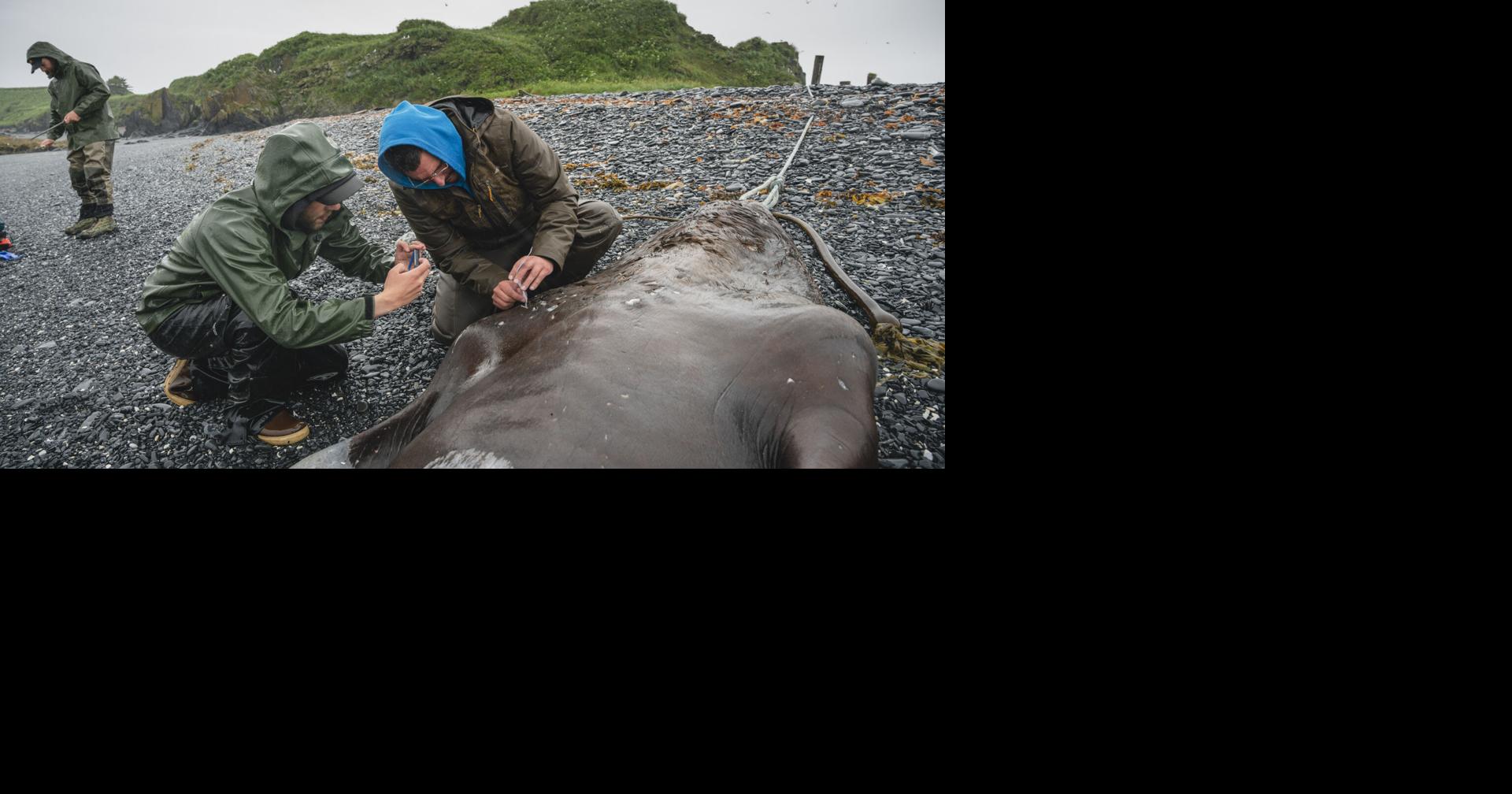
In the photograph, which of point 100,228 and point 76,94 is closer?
point 76,94

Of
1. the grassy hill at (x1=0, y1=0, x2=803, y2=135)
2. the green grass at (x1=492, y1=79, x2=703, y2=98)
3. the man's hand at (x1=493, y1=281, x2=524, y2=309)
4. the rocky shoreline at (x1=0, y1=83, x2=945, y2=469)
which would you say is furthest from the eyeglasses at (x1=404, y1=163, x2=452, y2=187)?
the green grass at (x1=492, y1=79, x2=703, y2=98)

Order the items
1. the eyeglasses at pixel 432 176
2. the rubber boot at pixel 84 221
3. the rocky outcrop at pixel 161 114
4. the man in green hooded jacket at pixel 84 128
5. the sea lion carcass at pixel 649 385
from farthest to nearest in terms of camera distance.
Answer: the rocky outcrop at pixel 161 114 → the rubber boot at pixel 84 221 → the eyeglasses at pixel 432 176 → the man in green hooded jacket at pixel 84 128 → the sea lion carcass at pixel 649 385

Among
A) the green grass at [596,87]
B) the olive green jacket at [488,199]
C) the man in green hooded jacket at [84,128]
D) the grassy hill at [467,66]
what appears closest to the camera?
the man in green hooded jacket at [84,128]

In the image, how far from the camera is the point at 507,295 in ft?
8.68

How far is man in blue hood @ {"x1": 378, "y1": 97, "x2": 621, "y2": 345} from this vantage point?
8.85 ft

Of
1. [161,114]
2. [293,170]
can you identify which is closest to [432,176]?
[293,170]

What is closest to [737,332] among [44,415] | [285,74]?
[44,415]

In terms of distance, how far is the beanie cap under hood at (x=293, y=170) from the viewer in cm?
246

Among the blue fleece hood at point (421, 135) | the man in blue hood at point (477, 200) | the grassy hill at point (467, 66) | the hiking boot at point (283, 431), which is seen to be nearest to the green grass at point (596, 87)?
the grassy hill at point (467, 66)

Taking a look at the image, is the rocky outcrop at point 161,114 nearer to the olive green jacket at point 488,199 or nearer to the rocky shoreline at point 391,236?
the rocky shoreline at point 391,236

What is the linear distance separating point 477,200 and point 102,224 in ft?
13.4

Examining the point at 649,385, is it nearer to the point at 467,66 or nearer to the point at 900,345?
the point at 900,345

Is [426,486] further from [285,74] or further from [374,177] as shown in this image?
[285,74]

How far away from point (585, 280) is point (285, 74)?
24.0 feet
